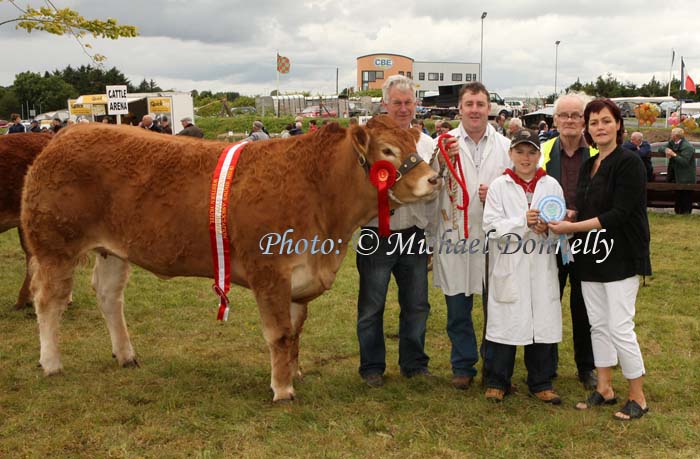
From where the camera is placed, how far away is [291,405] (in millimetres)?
4699

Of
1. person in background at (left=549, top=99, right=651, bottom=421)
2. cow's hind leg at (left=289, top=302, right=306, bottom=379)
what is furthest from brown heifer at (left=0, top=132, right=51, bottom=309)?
person in background at (left=549, top=99, right=651, bottom=421)

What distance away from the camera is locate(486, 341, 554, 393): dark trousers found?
15.6 ft

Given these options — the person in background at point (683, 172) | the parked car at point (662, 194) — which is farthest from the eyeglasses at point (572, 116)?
the person in background at point (683, 172)

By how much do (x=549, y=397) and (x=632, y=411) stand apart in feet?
1.88

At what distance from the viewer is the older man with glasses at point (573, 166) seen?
16.3ft

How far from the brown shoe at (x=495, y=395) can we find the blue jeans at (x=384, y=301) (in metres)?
0.67

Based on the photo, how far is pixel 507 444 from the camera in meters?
4.08

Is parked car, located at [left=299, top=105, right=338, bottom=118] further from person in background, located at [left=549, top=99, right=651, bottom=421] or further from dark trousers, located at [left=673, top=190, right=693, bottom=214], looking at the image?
person in background, located at [left=549, top=99, right=651, bottom=421]

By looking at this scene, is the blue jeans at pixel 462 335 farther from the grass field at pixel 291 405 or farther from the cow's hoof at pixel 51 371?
the cow's hoof at pixel 51 371

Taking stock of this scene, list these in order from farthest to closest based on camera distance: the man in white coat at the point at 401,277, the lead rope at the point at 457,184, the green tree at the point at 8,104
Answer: the green tree at the point at 8,104, the man in white coat at the point at 401,277, the lead rope at the point at 457,184

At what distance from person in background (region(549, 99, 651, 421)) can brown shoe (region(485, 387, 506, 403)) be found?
2.59ft

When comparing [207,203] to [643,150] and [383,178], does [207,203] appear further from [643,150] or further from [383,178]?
[643,150]

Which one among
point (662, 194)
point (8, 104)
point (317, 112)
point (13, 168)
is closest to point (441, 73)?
point (317, 112)

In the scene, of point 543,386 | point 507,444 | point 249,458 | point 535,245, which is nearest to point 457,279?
point 535,245
